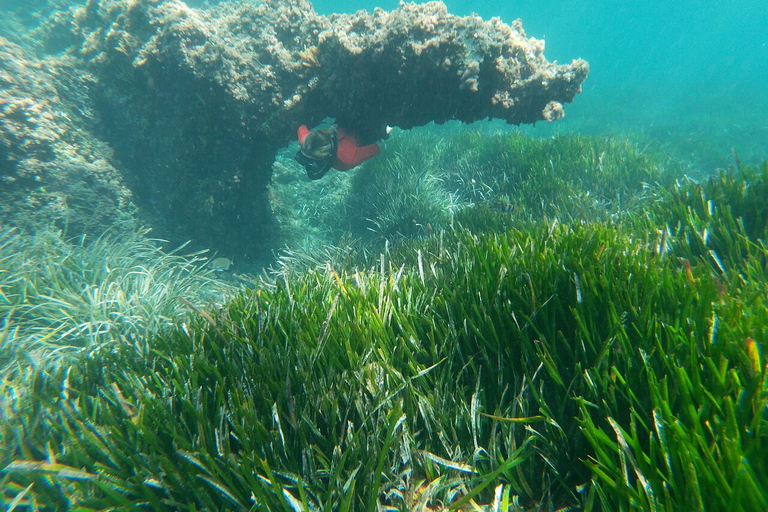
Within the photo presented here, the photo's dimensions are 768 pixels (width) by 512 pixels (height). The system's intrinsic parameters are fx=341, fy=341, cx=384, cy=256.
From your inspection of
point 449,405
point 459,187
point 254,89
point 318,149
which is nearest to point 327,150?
point 318,149

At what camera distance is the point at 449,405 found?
1730mm

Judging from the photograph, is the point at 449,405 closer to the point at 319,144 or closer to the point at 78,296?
the point at 78,296

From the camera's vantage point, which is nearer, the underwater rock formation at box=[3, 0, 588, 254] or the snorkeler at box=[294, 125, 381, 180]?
the underwater rock formation at box=[3, 0, 588, 254]

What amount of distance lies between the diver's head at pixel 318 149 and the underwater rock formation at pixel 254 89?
18.4 inches

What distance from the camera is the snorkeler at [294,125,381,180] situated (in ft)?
18.9

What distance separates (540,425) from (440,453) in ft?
1.59

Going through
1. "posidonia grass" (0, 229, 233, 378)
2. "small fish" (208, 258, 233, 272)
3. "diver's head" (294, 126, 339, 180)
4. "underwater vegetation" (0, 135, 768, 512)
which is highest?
"diver's head" (294, 126, 339, 180)

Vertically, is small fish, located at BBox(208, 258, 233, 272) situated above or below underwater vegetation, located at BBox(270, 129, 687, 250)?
below

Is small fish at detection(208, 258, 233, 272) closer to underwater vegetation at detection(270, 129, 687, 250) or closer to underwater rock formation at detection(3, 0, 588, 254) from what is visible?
underwater rock formation at detection(3, 0, 588, 254)

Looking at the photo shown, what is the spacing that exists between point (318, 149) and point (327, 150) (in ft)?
0.52

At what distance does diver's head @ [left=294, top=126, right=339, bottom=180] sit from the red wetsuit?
0.14 metres

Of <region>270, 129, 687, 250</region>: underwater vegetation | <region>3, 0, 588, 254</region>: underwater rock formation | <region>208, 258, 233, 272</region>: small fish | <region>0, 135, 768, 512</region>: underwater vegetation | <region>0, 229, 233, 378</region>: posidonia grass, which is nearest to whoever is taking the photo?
<region>0, 135, 768, 512</region>: underwater vegetation

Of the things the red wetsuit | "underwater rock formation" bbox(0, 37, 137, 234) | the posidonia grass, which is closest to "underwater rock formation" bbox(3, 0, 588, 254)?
the red wetsuit

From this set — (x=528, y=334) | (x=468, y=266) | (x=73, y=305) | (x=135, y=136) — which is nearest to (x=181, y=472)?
(x=528, y=334)
